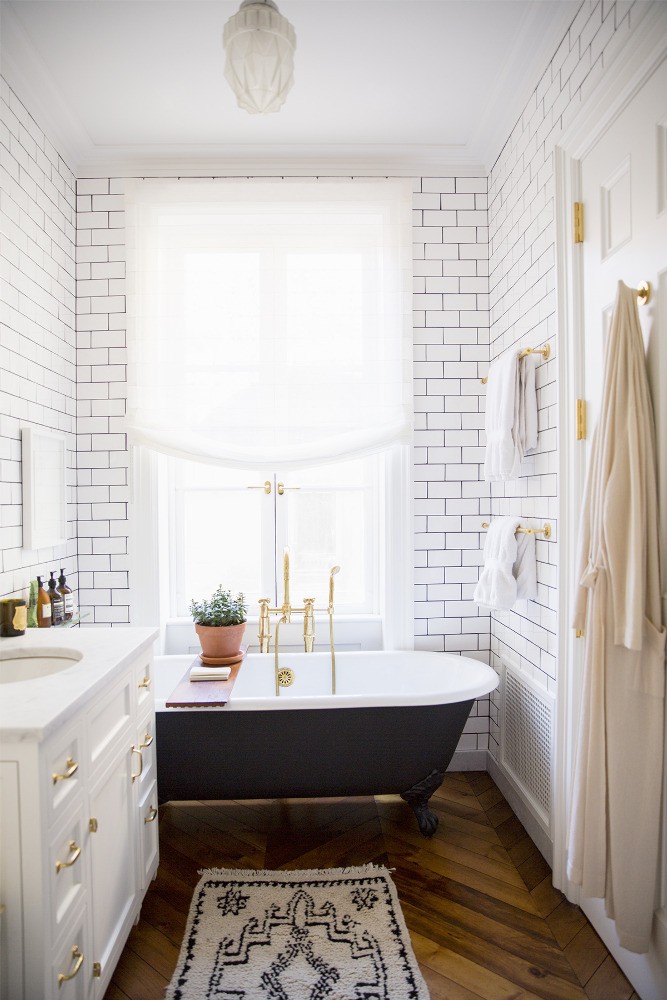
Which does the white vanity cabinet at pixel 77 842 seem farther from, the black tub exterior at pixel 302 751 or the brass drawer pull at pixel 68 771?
the black tub exterior at pixel 302 751

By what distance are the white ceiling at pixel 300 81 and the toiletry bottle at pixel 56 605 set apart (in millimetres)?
1987

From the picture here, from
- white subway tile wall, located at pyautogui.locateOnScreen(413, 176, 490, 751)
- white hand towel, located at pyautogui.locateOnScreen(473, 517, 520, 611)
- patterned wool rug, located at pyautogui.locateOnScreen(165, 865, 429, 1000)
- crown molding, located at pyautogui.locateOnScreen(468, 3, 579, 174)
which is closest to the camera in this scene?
patterned wool rug, located at pyautogui.locateOnScreen(165, 865, 429, 1000)

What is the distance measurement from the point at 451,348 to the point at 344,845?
2.28m

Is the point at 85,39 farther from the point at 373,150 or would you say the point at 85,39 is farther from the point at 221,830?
the point at 221,830

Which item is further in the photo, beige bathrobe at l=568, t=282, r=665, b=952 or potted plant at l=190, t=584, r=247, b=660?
potted plant at l=190, t=584, r=247, b=660

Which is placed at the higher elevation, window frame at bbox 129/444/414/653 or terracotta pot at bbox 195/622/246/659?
window frame at bbox 129/444/414/653

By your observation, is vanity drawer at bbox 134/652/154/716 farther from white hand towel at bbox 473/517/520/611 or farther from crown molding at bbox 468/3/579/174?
crown molding at bbox 468/3/579/174

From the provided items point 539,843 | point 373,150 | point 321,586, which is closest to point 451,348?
point 373,150

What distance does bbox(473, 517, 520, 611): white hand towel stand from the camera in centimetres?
240

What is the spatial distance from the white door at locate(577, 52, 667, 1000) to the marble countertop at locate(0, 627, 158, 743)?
1433mm

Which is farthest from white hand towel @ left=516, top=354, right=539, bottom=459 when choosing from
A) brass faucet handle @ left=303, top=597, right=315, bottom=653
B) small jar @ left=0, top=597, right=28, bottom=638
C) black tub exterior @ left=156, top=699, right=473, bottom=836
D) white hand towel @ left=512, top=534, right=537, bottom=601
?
small jar @ left=0, top=597, right=28, bottom=638

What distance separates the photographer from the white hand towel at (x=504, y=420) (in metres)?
2.36

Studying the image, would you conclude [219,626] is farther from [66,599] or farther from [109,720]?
[109,720]

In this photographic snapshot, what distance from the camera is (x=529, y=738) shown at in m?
2.40
